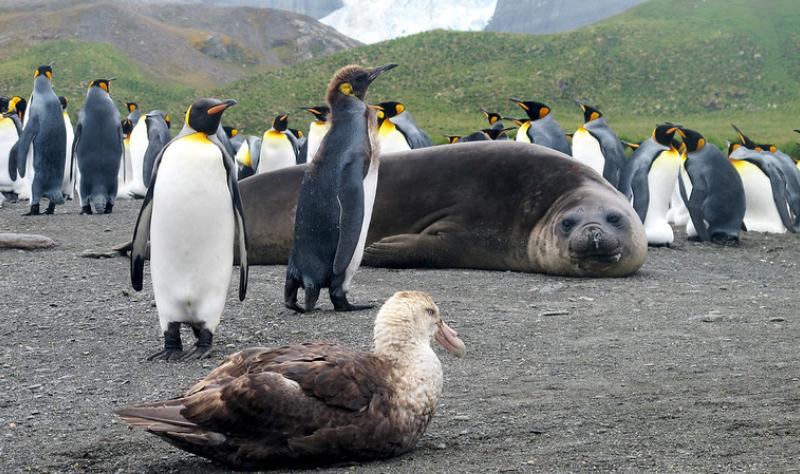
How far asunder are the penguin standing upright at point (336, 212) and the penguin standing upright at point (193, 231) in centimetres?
115

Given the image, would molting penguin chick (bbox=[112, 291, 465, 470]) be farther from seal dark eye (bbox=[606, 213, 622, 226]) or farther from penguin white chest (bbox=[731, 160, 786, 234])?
penguin white chest (bbox=[731, 160, 786, 234])

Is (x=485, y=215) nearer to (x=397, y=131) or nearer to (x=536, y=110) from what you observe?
(x=397, y=131)

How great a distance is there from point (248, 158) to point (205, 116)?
545 inches

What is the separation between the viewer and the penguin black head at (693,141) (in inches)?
462

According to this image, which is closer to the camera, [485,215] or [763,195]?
[485,215]

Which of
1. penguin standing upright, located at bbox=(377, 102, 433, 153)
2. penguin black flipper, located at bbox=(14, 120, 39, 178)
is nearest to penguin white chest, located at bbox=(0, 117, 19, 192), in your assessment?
penguin black flipper, located at bbox=(14, 120, 39, 178)

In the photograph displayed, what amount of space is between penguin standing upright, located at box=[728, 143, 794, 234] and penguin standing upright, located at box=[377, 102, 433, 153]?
396cm

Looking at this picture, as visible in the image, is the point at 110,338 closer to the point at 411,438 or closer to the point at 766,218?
the point at 411,438

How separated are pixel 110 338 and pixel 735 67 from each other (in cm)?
4416

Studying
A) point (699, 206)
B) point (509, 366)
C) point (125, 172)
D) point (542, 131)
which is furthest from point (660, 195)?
point (125, 172)

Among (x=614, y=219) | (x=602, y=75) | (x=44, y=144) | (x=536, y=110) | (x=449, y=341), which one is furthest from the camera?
(x=602, y=75)

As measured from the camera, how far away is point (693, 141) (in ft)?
38.9

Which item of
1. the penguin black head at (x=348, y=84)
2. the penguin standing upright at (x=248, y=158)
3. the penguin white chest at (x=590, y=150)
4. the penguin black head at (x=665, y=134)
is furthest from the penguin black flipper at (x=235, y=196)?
the penguin standing upright at (x=248, y=158)

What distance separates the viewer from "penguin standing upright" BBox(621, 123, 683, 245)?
11.5 m
